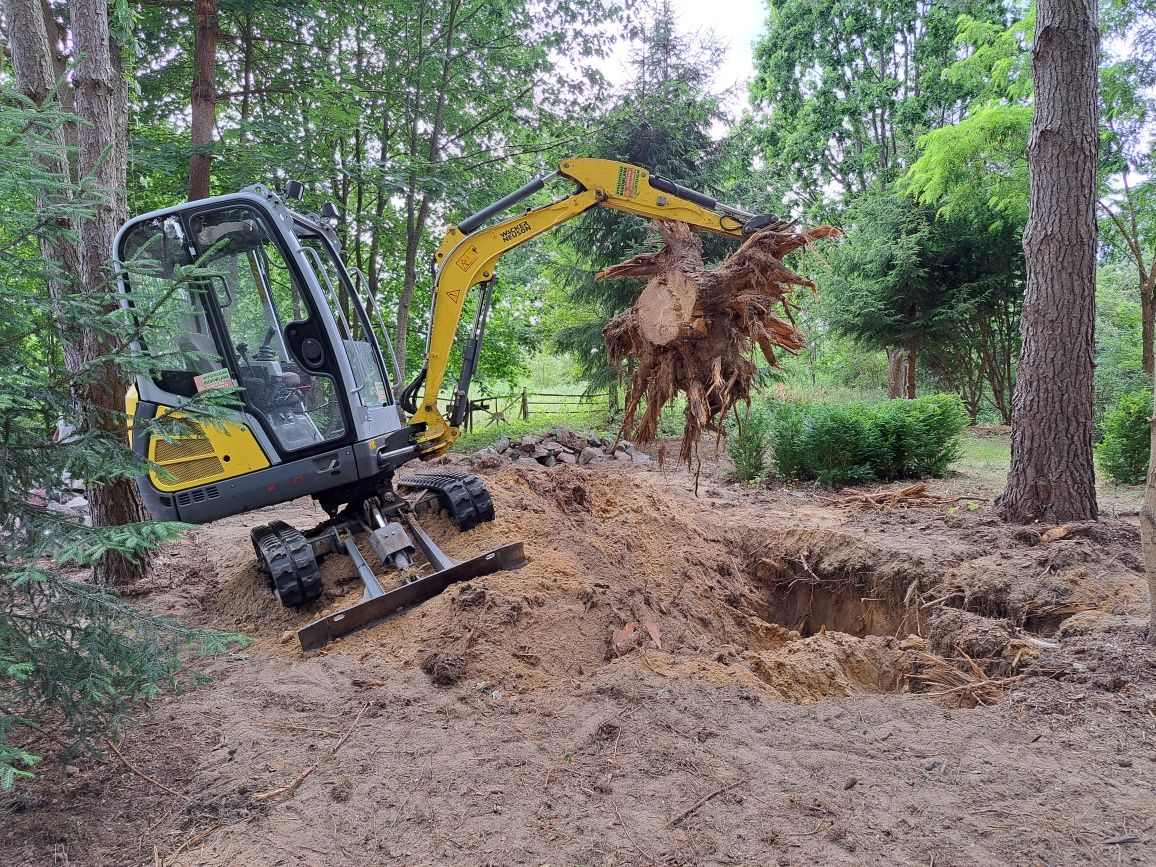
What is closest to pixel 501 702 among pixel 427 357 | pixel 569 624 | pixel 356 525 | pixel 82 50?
pixel 569 624

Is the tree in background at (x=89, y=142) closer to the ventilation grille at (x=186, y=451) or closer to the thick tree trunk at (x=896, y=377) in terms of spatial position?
the ventilation grille at (x=186, y=451)

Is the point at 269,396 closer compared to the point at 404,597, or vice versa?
the point at 404,597

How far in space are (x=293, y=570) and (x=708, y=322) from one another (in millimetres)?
3221

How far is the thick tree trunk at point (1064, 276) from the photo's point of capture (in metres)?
5.83

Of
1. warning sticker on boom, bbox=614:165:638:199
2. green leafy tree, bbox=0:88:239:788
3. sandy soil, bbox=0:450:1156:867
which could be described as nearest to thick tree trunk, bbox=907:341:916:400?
sandy soil, bbox=0:450:1156:867

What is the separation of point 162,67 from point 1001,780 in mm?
12967

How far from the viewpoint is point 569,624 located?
166 inches

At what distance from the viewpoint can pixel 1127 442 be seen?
7.98m

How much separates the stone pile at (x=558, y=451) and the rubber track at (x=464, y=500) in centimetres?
472

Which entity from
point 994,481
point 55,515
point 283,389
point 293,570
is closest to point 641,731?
point 55,515

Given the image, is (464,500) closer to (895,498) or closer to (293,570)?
(293,570)

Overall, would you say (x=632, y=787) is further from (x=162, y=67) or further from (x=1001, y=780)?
(x=162, y=67)

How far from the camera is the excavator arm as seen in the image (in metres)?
5.24

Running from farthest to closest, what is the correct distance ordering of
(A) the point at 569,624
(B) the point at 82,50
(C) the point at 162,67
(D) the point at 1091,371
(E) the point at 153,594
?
(C) the point at 162,67 < (D) the point at 1091,371 < (E) the point at 153,594 < (B) the point at 82,50 < (A) the point at 569,624
